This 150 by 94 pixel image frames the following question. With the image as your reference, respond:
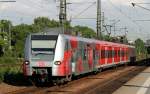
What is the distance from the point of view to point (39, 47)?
921 inches

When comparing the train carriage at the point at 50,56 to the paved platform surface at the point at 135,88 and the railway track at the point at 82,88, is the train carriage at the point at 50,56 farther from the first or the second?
the paved platform surface at the point at 135,88

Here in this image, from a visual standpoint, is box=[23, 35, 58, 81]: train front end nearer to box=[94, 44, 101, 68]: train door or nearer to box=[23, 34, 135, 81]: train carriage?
box=[23, 34, 135, 81]: train carriage

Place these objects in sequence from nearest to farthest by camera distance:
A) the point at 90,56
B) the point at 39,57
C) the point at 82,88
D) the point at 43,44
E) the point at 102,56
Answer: the point at 39,57, the point at 43,44, the point at 82,88, the point at 90,56, the point at 102,56

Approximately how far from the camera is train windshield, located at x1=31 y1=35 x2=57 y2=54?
23.2 metres

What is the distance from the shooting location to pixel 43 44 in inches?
923

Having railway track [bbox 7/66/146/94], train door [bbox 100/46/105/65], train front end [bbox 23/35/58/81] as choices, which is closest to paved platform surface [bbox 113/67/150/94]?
railway track [bbox 7/66/146/94]


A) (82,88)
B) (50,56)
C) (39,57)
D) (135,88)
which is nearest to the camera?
(135,88)

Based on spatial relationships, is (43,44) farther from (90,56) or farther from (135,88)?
(90,56)

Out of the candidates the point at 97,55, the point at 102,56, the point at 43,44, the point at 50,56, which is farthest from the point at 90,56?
the point at 50,56

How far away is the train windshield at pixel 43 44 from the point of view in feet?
76.2

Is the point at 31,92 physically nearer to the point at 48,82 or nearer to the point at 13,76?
the point at 48,82

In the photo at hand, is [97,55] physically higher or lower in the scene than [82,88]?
higher

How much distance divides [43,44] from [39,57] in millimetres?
711

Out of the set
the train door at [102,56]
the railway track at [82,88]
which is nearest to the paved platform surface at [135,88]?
the railway track at [82,88]
